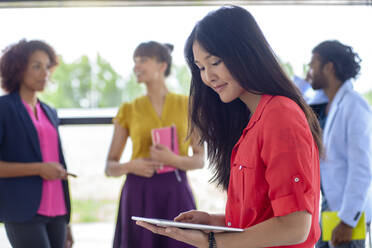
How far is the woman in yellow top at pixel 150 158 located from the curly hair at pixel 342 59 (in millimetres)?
884

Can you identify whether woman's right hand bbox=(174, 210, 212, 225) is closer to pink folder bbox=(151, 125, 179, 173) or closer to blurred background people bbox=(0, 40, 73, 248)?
pink folder bbox=(151, 125, 179, 173)

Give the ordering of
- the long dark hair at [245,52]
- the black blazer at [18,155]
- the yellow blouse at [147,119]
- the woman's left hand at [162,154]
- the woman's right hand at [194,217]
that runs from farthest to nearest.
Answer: the yellow blouse at [147,119]
the woman's left hand at [162,154]
the black blazer at [18,155]
the woman's right hand at [194,217]
the long dark hair at [245,52]

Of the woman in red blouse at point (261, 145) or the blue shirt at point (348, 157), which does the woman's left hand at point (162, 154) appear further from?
the woman in red blouse at point (261, 145)

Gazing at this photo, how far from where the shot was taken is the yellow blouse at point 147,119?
7.43 feet

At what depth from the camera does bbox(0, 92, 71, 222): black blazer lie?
80.6 inches

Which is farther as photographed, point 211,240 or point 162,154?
point 162,154

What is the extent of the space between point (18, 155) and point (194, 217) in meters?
1.20

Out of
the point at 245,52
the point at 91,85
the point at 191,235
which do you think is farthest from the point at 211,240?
the point at 91,85

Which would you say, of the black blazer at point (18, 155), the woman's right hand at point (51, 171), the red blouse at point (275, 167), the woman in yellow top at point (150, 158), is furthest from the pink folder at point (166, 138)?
the red blouse at point (275, 167)

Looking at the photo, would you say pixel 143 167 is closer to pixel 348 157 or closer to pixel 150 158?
pixel 150 158

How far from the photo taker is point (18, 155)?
6.94 feet

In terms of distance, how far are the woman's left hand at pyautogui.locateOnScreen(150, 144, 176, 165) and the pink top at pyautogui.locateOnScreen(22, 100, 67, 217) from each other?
56 centimetres

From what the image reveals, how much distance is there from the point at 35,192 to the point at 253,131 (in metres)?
1.45

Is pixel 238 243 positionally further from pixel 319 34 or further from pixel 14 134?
pixel 319 34
